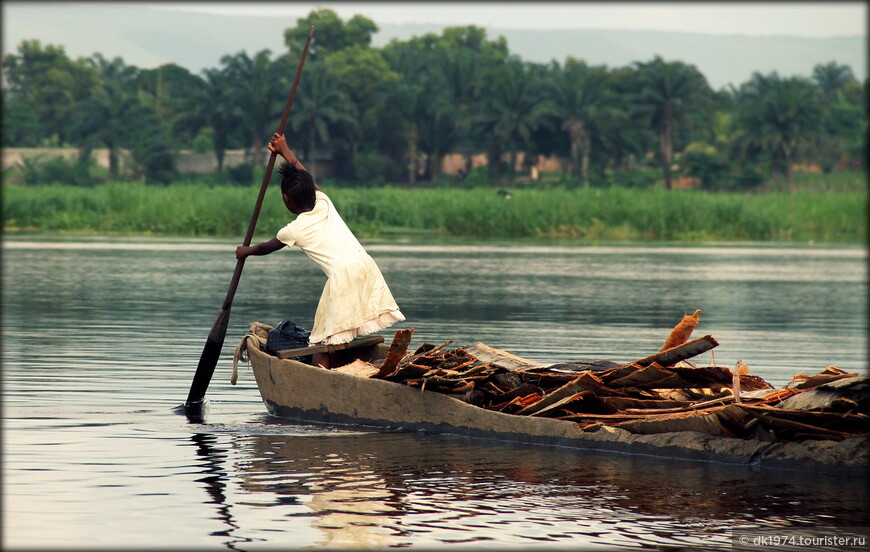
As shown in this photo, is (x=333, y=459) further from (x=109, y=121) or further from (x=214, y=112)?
(x=214, y=112)

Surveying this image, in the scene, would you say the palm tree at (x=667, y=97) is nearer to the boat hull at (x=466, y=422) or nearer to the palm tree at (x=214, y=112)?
the palm tree at (x=214, y=112)

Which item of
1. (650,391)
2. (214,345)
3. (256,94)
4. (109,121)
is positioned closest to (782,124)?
(256,94)

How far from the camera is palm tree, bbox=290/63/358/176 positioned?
7319 cm

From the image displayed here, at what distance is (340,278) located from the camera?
31.6 ft

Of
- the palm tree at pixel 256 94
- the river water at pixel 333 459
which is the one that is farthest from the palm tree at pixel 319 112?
Result: the river water at pixel 333 459

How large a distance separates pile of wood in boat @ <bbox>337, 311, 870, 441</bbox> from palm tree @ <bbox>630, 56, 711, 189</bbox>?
6722 centimetres

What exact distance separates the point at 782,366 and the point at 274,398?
229 inches

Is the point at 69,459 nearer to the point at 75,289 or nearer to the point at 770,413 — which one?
the point at 770,413

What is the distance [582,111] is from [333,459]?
6805cm

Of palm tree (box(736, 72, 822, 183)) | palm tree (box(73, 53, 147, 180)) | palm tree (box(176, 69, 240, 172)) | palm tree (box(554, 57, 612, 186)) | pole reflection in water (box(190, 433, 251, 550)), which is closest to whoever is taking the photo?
pole reflection in water (box(190, 433, 251, 550))

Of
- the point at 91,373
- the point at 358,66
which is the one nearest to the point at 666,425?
the point at 91,373

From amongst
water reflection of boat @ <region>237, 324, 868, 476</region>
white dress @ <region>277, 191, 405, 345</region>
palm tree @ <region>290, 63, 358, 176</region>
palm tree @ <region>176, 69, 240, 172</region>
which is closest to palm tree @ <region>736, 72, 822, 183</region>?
palm tree @ <region>290, 63, 358, 176</region>

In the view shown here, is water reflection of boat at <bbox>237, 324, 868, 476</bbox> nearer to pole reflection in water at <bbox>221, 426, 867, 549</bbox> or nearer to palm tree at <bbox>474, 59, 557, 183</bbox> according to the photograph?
pole reflection in water at <bbox>221, 426, 867, 549</bbox>

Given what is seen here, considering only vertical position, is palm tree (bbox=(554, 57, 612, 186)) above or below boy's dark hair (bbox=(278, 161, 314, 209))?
above
